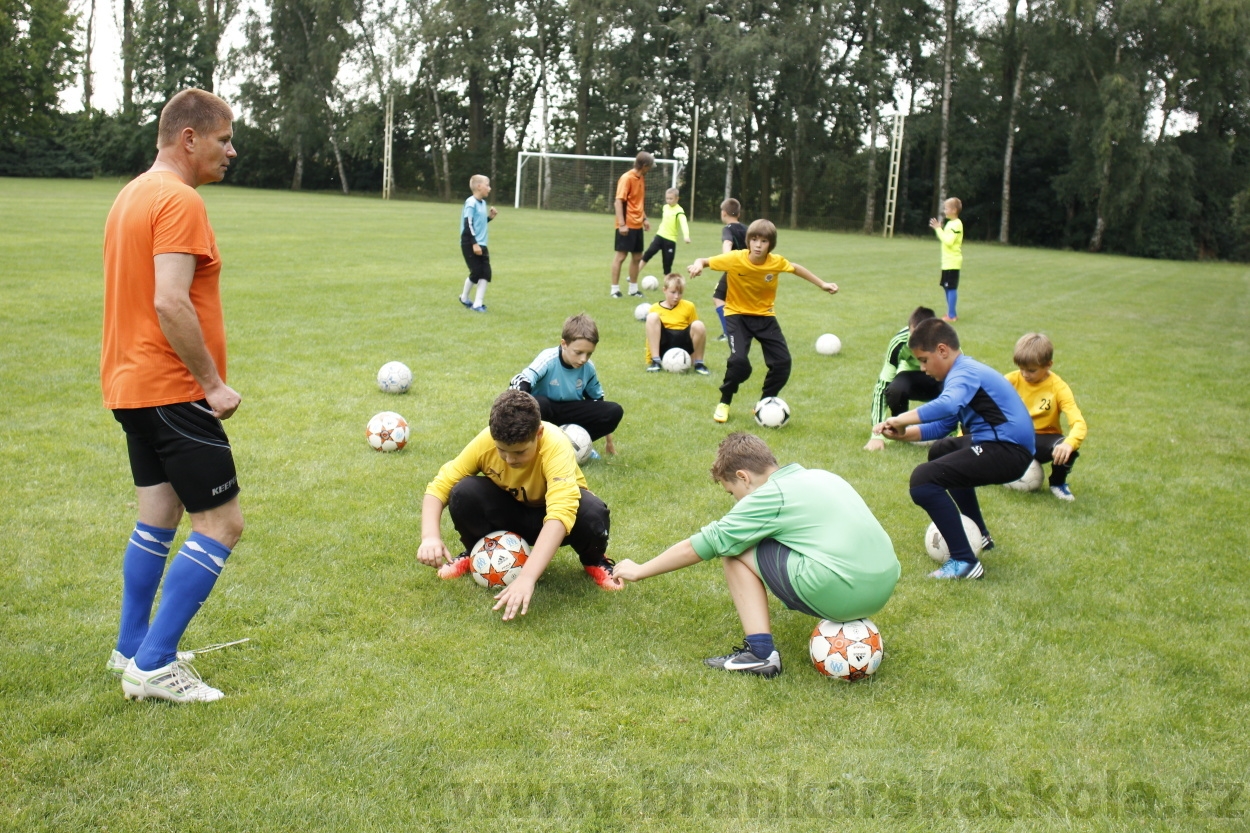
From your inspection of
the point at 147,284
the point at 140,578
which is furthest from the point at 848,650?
the point at 147,284

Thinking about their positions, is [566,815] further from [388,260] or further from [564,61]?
[564,61]

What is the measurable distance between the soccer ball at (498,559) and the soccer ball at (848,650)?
1.46 metres

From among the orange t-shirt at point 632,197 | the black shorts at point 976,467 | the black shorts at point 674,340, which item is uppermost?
the orange t-shirt at point 632,197

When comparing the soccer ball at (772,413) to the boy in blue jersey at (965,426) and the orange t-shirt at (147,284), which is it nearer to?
the boy in blue jersey at (965,426)

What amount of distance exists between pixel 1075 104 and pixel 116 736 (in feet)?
149

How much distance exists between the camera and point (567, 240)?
25000mm

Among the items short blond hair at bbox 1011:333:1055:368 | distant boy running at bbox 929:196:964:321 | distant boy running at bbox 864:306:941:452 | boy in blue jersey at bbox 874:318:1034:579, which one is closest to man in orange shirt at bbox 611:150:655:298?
distant boy running at bbox 929:196:964:321

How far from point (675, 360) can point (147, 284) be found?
7.25m

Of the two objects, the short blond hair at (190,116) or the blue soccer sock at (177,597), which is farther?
the blue soccer sock at (177,597)

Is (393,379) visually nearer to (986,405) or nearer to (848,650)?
(986,405)

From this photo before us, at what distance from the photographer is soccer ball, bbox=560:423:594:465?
6645mm

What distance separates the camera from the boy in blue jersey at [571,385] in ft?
20.8

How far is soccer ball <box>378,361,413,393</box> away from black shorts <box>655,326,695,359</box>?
2.97m

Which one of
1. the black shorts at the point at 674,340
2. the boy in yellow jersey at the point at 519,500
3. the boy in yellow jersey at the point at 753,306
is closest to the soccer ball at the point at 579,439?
the boy in yellow jersey at the point at 519,500
